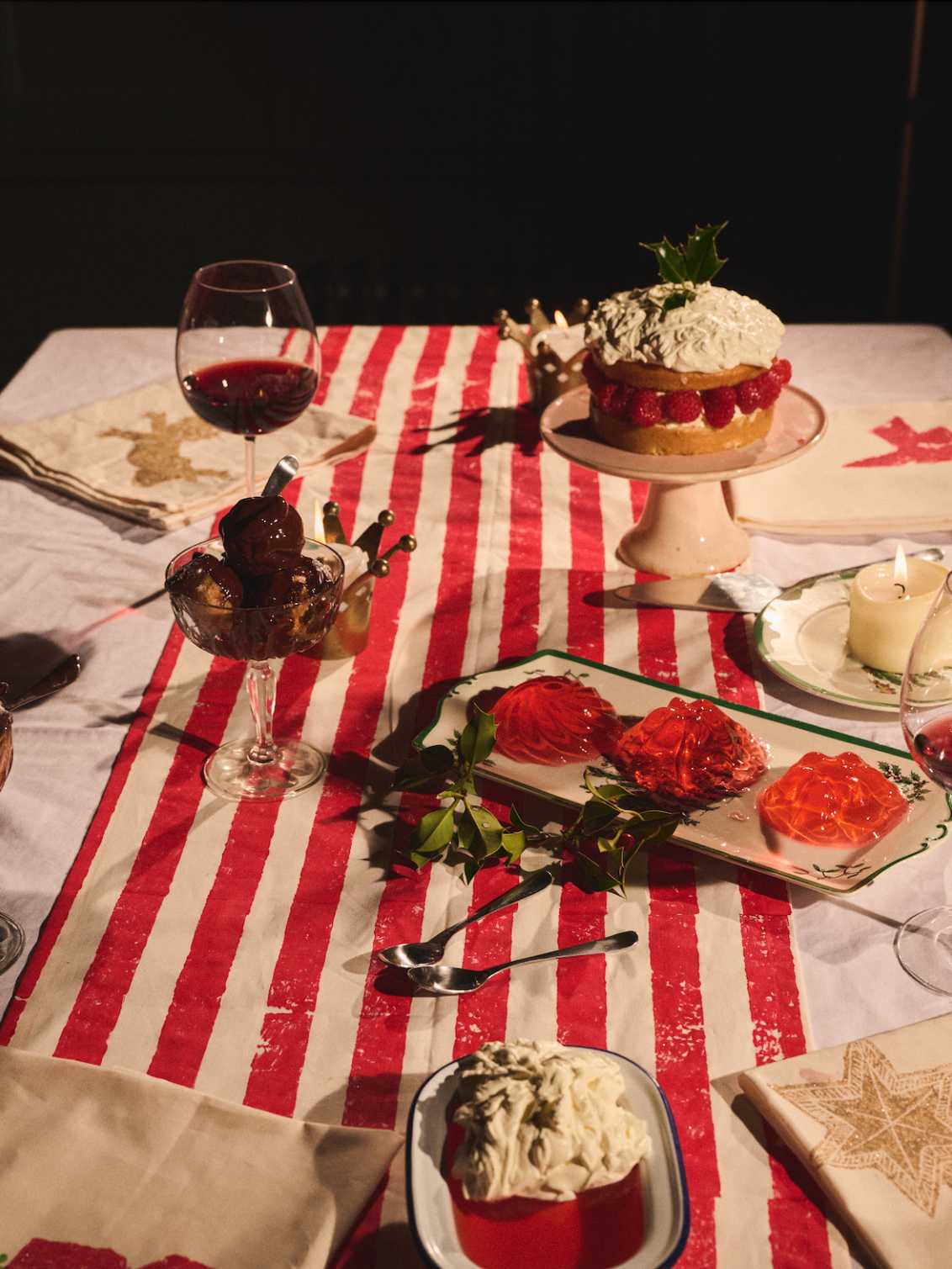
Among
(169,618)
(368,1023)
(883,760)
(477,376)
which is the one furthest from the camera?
(477,376)

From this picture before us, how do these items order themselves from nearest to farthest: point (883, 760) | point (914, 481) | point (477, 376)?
point (883, 760)
point (914, 481)
point (477, 376)

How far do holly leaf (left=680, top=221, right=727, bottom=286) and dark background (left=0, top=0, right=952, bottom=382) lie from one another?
2.10m

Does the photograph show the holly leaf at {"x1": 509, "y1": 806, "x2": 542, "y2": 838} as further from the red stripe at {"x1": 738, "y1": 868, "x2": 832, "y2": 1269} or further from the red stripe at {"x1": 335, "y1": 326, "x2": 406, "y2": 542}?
the red stripe at {"x1": 335, "y1": 326, "x2": 406, "y2": 542}

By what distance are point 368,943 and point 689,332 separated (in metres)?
0.81

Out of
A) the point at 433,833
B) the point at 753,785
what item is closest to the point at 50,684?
the point at 433,833

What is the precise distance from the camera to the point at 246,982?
919mm

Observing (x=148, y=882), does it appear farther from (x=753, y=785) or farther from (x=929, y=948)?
(x=929, y=948)

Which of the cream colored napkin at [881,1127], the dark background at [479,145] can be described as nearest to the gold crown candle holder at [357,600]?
the cream colored napkin at [881,1127]

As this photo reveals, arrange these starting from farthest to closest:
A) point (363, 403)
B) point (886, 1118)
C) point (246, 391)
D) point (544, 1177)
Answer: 1. point (363, 403)
2. point (246, 391)
3. point (886, 1118)
4. point (544, 1177)

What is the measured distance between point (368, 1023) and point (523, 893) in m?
0.16

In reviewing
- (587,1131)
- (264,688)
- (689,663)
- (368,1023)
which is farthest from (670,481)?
(587,1131)

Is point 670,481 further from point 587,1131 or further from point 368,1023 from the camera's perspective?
point 587,1131

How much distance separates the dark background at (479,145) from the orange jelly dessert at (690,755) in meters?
2.65

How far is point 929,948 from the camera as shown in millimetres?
935
